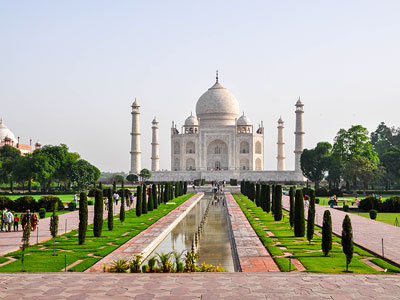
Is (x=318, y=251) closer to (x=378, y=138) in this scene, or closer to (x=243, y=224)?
(x=243, y=224)

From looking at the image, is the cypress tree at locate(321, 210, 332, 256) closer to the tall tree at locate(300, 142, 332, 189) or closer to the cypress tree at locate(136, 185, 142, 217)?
the cypress tree at locate(136, 185, 142, 217)

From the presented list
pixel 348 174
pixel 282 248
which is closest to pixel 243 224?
pixel 282 248

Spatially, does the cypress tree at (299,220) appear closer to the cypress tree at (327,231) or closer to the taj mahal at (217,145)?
the cypress tree at (327,231)

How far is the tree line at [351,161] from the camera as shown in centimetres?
3547

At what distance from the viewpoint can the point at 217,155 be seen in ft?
196

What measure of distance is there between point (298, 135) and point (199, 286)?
47193mm

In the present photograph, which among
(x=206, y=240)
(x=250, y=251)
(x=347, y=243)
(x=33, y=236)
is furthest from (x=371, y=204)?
(x=33, y=236)

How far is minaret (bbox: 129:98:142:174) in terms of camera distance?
2183 inches

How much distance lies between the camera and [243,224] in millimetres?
17562

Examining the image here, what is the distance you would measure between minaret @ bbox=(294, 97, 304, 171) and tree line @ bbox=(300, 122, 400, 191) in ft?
26.8

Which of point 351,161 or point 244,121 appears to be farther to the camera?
point 244,121

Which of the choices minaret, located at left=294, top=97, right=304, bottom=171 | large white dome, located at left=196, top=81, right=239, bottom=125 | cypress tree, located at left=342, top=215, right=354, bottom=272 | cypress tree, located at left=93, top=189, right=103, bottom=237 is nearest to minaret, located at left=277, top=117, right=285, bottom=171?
minaret, located at left=294, top=97, right=304, bottom=171

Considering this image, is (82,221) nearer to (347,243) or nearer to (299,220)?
(299,220)

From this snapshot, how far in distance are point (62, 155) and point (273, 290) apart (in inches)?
1364
